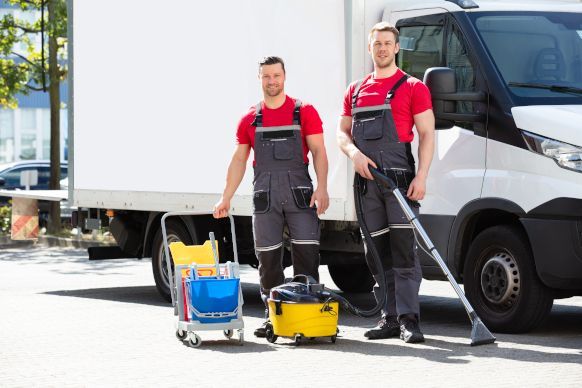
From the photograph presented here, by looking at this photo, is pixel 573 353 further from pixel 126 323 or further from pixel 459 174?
pixel 126 323

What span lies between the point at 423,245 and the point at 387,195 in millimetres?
872

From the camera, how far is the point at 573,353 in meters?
8.98

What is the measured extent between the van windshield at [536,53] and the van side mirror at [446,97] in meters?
0.29

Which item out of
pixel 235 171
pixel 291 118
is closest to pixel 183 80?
pixel 235 171

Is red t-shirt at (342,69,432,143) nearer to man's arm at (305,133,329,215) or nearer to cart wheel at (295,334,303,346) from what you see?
man's arm at (305,133,329,215)

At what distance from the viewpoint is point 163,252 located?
13.1 metres

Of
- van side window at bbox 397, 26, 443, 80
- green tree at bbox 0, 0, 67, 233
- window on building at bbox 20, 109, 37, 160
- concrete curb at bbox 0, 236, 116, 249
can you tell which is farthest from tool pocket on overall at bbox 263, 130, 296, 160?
window on building at bbox 20, 109, 37, 160

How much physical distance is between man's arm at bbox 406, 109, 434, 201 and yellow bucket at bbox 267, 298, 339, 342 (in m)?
0.90

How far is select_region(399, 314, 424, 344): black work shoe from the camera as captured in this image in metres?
9.44

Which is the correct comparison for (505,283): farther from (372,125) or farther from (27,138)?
(27,138)

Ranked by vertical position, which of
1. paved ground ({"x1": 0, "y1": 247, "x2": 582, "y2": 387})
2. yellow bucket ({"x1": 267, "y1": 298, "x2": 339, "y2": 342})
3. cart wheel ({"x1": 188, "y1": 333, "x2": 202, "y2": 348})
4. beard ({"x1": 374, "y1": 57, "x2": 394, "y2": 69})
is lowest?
paved ground ({"x1": 0, "y1": 247, "x2": 582, "y2": 387})

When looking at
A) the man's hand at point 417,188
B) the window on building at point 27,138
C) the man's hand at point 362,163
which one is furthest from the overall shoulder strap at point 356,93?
the window on building at point 27,138

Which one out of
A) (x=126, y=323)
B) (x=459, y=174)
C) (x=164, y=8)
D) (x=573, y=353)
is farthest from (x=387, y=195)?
(x=164, y=8)

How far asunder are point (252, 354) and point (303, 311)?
1.60 ft
